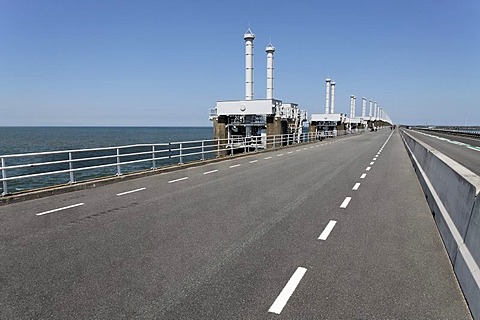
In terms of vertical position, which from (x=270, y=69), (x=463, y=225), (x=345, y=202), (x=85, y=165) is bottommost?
(x=85, y=165)

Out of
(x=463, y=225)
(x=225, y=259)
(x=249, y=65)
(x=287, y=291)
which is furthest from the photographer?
(x=249, y=65)

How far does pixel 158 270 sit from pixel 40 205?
5762 mm

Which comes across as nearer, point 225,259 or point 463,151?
point 225,259

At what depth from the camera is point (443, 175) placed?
7.40m

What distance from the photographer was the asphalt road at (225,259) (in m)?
3.77

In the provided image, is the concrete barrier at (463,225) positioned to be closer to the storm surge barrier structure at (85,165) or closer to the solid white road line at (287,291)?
the solid white road line at (287,291)

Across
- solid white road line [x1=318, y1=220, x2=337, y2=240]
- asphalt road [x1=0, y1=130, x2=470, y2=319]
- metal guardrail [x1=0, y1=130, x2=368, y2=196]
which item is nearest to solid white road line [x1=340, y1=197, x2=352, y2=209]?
asphalt road [x1=0, y1=130, x2=470, y2=319]

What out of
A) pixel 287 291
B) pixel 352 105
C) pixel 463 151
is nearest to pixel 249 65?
pixel 463 151

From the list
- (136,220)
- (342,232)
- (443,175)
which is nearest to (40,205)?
(136,220)

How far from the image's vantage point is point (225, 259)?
5.06 meters

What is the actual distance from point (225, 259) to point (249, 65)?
41.9 meters

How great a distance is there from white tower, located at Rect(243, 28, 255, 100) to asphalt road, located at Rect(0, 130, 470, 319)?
36058 mm

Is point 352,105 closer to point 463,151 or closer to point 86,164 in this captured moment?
point 463,151

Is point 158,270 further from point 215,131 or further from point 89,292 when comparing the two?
point 215,131
